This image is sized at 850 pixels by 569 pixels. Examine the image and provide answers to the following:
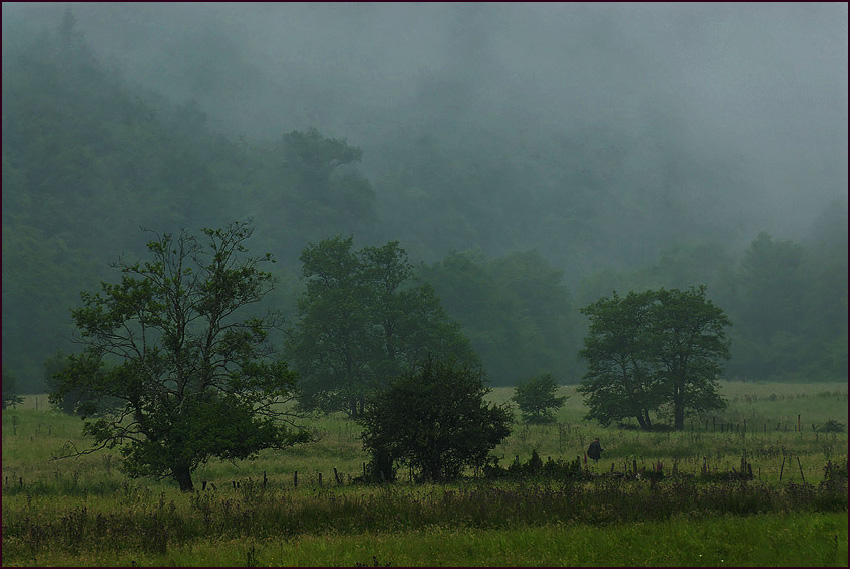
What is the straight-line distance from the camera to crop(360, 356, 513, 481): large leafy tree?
71.6 feet

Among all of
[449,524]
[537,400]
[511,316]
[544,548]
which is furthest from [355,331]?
[511,316]

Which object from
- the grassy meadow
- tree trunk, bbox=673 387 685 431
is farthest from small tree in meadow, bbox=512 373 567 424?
the grassy meadow

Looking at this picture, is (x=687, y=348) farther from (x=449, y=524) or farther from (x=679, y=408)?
(x=449, y=524)

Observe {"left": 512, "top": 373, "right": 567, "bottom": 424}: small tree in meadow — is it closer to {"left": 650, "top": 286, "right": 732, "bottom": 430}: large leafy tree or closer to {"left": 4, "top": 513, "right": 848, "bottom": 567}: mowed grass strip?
{"left": 650, "top": 286, "right": 732, "bottom": 430}: large leafy tree

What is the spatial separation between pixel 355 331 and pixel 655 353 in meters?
26.7

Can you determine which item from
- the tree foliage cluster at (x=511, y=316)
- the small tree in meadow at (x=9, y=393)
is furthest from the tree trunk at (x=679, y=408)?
the tree foliage cluster at (x=511, y=316)

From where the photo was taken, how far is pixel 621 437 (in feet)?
130

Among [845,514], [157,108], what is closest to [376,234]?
[157,108]

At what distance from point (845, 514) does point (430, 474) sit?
12.3 m

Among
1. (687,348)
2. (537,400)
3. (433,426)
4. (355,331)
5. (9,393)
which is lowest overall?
(537,400)

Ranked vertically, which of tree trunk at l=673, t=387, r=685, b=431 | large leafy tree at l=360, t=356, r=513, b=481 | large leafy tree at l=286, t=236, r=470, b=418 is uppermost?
large leafy tree at l=286, t=236, r=470, b=418

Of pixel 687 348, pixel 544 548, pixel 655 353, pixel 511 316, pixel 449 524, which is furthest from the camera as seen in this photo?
pixel 511 316

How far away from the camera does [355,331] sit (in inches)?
2394

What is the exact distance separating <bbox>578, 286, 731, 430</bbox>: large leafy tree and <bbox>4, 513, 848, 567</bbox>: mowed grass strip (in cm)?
3523
